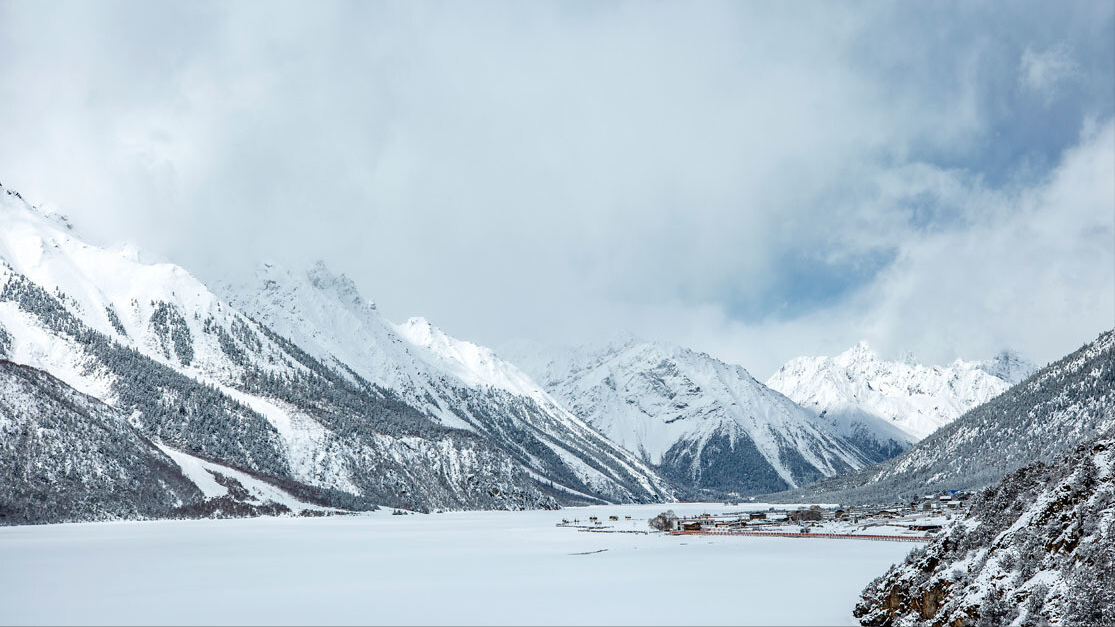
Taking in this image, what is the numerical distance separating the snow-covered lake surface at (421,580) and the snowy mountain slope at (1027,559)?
20.8ft

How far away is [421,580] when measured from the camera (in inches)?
2549

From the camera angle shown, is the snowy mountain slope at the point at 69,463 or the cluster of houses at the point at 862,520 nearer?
the snowy mountain slope at the point at 69,463

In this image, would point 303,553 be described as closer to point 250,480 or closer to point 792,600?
point 792,600

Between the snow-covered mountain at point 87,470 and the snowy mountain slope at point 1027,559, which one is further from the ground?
the snow-covered mountain at point 87,470

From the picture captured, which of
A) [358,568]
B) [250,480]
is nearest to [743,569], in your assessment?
[358,568]

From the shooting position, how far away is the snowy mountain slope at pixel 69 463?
467 feet

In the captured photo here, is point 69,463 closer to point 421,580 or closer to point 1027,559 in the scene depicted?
point 421,580

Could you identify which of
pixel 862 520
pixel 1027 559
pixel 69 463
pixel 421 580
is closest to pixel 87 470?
pixel 69 463

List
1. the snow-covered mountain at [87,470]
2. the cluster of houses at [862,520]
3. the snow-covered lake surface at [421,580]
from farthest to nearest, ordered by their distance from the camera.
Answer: the cluster of houses at [862,520]
the snow-covered mountain at [87,470]
the snow-covered lake surface at [421,580]

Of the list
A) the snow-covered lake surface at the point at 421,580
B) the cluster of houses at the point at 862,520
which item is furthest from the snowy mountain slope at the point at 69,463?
the cluster of houses at the point at 862,520

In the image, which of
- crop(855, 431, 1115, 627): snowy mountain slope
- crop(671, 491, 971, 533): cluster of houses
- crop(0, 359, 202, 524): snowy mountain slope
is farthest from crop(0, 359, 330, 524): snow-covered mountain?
crop(855, 431, 1115, 627): snowy mountain slope

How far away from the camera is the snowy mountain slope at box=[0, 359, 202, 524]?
14238 cm

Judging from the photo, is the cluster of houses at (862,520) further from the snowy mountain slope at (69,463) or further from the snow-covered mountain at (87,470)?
the snowy mountain slope at (69,463)

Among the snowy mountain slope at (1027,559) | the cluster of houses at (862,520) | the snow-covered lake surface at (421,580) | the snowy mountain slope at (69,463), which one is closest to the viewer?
the snowy mountain slope at (1027,559)
